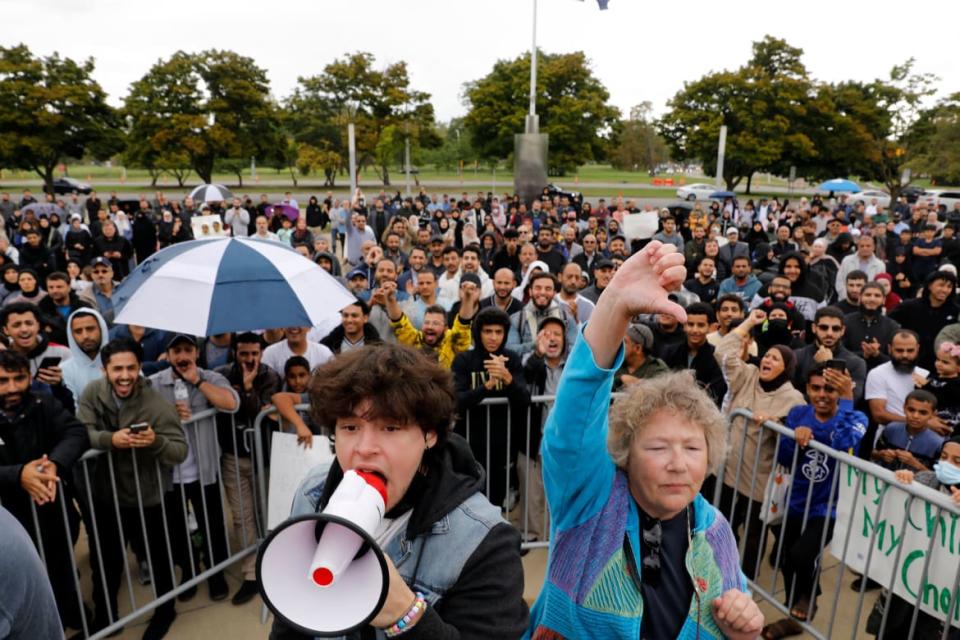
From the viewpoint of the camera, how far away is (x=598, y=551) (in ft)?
5.70

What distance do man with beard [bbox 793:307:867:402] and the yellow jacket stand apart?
2737 mm

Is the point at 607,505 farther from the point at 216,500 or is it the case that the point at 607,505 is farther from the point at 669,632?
the point at 216,500

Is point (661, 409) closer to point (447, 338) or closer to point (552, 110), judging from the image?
point (447, 338)

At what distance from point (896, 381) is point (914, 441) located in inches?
37.4

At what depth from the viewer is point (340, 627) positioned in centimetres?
102

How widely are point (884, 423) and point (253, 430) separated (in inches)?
181

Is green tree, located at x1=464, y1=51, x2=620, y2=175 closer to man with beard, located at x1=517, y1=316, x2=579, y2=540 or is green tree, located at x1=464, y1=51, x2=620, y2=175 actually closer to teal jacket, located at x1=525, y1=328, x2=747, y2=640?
man with beard, located at x1=517, y1=316, x2=579, y2=540

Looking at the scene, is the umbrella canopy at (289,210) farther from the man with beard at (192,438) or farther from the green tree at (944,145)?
the green tree at (944,145)

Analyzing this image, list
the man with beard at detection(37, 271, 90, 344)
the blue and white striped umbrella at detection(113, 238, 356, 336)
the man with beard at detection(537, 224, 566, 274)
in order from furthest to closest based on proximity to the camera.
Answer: the man with beard at detection(537, 224, 566, 274), the man with beard at detection(37, 271, 90, 344), the blue and white striped umbrella at detection(113, 238, 356, 336)

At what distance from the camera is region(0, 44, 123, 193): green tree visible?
3234cm

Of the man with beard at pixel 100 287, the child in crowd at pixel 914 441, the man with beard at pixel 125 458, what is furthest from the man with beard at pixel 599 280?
the man with beard at pixel 100 287

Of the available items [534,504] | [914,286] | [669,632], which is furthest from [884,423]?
[914,286]

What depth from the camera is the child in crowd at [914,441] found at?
154 inches

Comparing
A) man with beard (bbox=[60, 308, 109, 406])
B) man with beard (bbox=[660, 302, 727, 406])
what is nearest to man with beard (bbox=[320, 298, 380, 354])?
man with beard (bbox=[60, 308, 109, 406])
